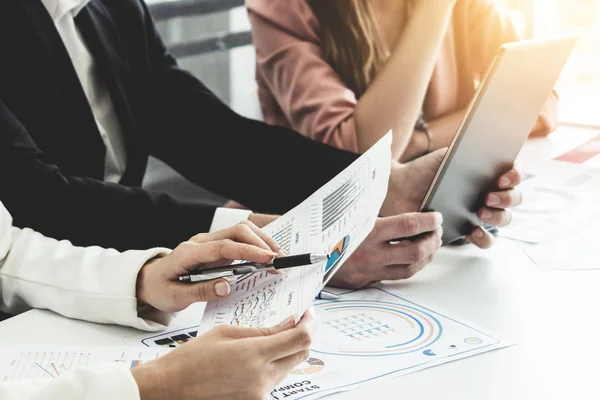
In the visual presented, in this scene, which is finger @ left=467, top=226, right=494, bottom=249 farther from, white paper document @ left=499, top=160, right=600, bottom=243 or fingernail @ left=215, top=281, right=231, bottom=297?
fingernail @ left=215, top=281, right=231, bottom=297

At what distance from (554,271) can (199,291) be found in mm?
523

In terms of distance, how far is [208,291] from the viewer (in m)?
0.90

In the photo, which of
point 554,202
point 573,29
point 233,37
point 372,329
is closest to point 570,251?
point 554,202

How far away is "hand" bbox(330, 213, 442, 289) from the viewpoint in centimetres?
106

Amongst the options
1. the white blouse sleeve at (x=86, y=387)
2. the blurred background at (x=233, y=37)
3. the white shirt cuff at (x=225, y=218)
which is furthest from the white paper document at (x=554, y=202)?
the white blouse sleeve at (x=86, y=387)

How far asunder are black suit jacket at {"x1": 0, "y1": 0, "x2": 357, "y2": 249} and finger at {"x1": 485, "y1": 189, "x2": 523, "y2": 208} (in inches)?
10.6

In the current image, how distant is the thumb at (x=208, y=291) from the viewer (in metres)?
0.89

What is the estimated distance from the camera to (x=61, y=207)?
1.25 meters

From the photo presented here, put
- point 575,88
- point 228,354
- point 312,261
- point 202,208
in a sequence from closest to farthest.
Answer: point 228,354 < point 312,261 < point 202,208 < point 575,88

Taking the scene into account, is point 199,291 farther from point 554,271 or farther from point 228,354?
point 554,271

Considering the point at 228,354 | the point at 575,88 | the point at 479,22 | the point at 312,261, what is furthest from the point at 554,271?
the point at 575,88

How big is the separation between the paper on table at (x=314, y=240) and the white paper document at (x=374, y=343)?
8 centimetres

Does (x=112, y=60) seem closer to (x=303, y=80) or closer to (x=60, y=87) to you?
(x=60, y=87)

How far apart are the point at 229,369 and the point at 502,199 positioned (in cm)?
68
